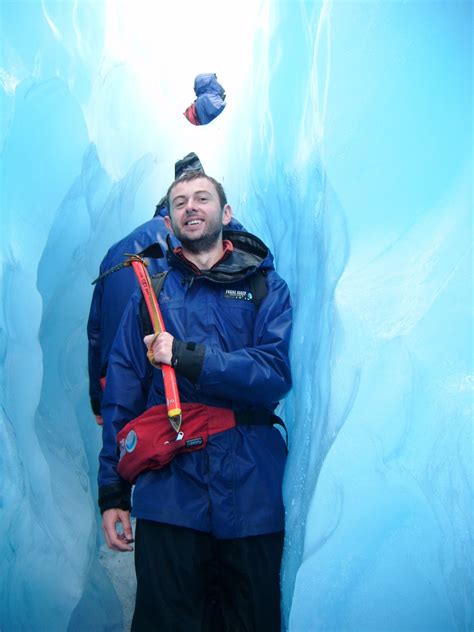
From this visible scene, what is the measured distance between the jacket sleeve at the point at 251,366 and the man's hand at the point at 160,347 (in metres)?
0.03

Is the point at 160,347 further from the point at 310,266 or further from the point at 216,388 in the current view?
the point at 310,266

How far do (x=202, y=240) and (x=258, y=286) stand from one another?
232mm

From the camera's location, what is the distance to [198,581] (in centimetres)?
141

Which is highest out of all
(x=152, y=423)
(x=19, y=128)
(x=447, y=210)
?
(x=19, y=128)

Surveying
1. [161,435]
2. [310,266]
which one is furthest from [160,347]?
[310,266]

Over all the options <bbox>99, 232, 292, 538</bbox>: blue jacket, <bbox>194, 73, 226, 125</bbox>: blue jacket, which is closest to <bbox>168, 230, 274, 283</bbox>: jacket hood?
<bbox>99, 232, 292, 538</bbox>: blue jacket

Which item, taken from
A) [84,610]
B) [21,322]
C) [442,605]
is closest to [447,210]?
[442,605]

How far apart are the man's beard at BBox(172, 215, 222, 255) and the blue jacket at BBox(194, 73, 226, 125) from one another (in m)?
1.08

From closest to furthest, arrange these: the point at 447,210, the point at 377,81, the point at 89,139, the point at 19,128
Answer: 1. the point at 447,210
2. the point at 377,81
3. the point at 19,128
4. the point at 89,139

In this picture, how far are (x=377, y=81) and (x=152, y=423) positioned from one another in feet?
3.72

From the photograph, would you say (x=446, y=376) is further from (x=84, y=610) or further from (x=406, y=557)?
(x=84, y=610)

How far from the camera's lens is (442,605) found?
4.60ft

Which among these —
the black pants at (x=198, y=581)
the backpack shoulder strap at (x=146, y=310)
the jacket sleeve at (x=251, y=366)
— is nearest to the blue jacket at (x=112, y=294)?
the backpack shoulder strap at (x=146, y=310)

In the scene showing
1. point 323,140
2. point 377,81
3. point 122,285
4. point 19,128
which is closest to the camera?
point 377,81
